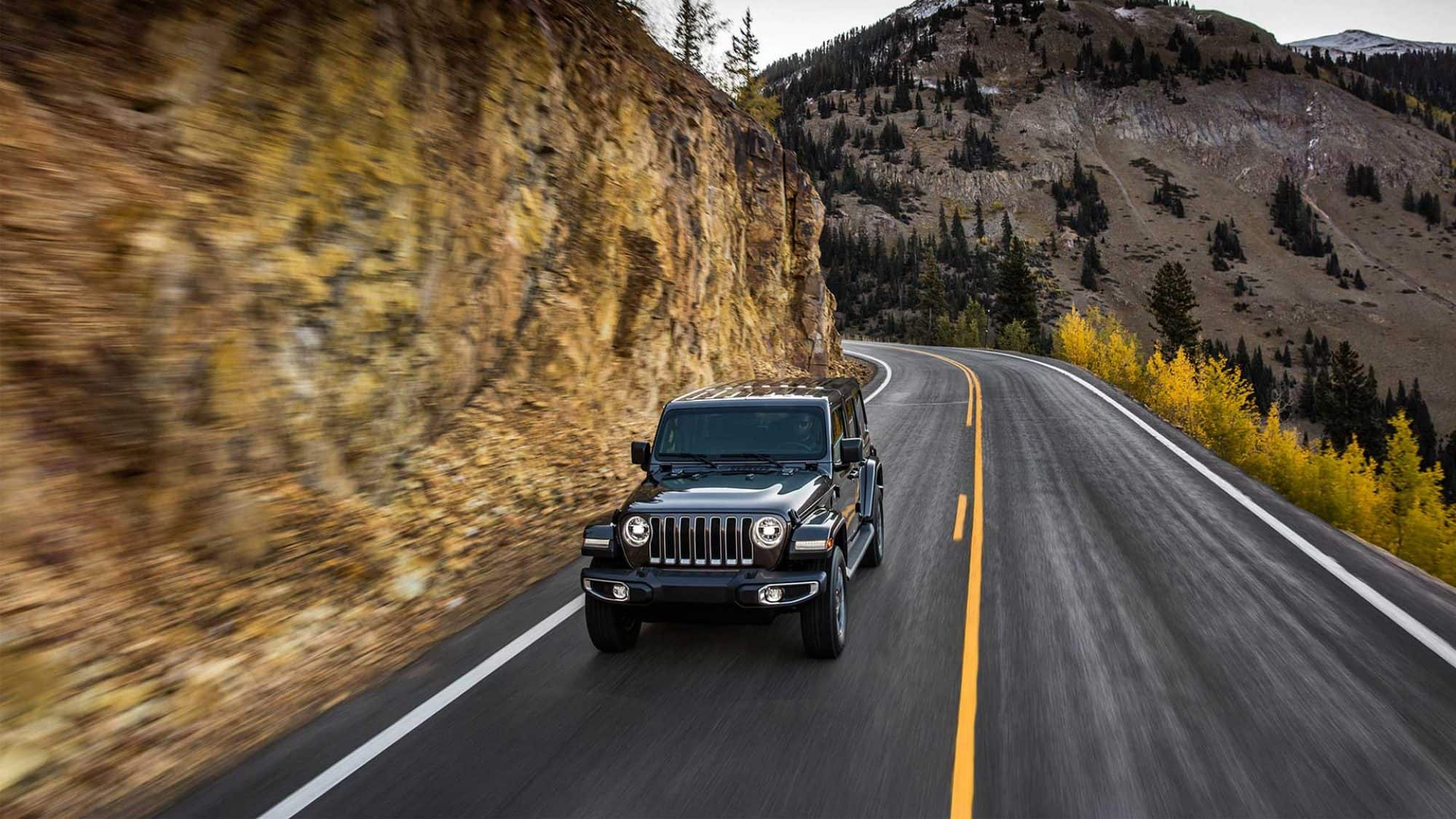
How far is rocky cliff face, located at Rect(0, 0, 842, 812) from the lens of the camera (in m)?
4.43

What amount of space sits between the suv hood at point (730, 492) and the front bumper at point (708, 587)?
17.4 inches

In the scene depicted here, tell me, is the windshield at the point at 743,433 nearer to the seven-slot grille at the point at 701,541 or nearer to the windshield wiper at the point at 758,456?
the windshield wiper at the point at 758,456

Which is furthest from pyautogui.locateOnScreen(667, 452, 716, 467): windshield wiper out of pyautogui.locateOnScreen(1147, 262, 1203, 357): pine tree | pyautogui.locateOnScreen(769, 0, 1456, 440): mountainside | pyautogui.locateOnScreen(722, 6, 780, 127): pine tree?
pyautogui.locateOnScreen(769, 0, 1456, 440): mountainside

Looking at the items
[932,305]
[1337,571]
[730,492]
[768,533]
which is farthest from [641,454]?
[932,305]

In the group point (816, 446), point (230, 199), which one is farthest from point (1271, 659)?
point (230, 199)

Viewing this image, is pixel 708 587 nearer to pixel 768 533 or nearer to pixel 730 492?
pixel 768 533

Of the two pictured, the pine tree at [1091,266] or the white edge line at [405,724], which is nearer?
the white edge line at [405,724]

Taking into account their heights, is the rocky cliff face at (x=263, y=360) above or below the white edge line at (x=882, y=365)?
above

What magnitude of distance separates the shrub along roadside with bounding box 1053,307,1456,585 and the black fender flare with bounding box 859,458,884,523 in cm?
905

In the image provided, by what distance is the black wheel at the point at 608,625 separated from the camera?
5.43 meters

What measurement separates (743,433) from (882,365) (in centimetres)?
2894

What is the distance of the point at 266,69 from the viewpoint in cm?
682

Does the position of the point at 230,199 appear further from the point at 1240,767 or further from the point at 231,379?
the point at 1240,767

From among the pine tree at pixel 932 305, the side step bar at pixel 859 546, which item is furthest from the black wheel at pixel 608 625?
Result: the pine tree at pixel 932 305
